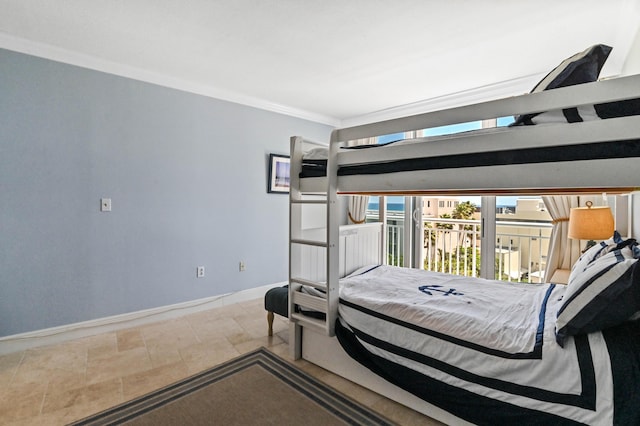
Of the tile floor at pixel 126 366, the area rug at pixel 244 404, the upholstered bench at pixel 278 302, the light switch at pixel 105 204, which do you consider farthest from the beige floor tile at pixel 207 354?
the light switch at pixel 105 204

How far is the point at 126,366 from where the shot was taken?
224cm

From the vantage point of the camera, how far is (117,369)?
2203 mm

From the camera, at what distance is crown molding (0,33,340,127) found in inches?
93.7

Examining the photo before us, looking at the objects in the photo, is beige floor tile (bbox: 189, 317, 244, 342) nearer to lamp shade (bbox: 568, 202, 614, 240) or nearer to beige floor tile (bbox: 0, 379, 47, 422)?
beige floor tile (bbox: 0, 379, 47, 422)

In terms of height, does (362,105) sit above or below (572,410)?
above

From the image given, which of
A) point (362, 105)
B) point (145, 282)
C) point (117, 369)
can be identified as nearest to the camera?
point (117, 369)

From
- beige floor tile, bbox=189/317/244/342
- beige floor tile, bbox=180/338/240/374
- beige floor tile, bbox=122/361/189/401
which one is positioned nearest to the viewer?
beige floor tile, bbox=122/361/189/401

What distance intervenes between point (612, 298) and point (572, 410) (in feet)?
1.55

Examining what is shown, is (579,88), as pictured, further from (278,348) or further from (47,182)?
(47,182)

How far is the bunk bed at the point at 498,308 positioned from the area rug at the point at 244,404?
24 cm

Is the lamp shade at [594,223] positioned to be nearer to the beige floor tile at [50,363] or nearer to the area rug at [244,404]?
the area rug at [244,404]

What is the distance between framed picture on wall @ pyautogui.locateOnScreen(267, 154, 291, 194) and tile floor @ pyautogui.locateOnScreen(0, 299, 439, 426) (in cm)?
164

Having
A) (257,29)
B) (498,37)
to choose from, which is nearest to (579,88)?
(498,37)

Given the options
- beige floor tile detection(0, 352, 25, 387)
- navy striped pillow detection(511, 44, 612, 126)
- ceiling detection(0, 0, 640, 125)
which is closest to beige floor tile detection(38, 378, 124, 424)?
beige floor tile detection(0, 352, 25, 387)
